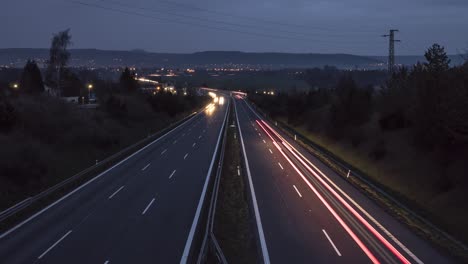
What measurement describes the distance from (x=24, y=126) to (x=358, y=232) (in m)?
26.3

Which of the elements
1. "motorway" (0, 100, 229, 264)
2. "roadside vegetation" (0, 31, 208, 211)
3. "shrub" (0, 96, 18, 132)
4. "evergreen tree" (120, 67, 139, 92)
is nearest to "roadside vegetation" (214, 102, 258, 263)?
"motorway" (0, 100, 229, 264)

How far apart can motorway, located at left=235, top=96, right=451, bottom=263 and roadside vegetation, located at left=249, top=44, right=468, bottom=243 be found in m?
2.36

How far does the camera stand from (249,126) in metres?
65.5

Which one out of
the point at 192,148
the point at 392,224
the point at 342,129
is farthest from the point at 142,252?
the point at 342,129

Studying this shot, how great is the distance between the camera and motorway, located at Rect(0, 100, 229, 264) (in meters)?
14.7

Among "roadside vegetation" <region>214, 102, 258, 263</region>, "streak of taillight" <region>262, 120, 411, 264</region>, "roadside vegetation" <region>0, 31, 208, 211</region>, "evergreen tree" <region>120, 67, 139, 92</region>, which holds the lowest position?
"roadside vegetation" <region>214, 102, 258, 263</region>


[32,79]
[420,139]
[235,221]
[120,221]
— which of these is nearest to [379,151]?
[420,139]

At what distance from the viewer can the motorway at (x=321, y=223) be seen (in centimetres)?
1516

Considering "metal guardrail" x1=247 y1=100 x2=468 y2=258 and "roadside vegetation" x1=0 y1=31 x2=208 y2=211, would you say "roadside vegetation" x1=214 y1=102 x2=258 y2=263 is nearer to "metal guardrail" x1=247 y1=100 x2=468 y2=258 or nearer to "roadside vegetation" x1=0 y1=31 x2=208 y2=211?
"metal guardrail" x1=247 y1=100 x2=468 y2=258

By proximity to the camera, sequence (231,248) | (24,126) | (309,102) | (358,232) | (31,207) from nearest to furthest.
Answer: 1. (231,248)
2. (358,232)
3. (31,207)
4. (24,126)
5. (309,102)

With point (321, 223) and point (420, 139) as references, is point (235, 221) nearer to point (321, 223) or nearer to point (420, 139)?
point (321, 223)

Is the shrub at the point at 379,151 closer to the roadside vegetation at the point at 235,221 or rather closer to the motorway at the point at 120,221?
the roadside vegetation at the point at 235,221

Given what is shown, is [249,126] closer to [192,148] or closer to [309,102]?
[309,102]

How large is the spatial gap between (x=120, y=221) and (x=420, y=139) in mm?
21769
